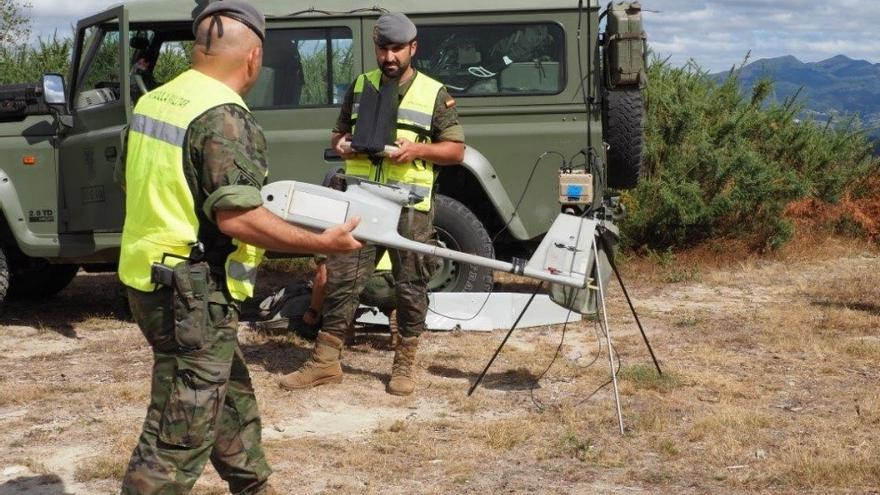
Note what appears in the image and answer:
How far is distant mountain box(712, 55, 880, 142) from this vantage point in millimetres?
11445

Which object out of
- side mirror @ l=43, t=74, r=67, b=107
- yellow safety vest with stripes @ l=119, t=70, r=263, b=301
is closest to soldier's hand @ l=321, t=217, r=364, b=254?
yellow safety vest with stripes @ l=119, t=70, r=263, b=301

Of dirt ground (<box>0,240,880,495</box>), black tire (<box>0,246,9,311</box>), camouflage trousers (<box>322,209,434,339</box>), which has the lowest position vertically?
dirt ground (<box>0,240,880,495</box>)

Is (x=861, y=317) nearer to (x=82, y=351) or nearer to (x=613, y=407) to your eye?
(x=613, y=407)

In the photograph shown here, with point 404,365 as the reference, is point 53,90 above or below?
above

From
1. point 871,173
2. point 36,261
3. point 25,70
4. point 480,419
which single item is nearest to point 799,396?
point 480,419

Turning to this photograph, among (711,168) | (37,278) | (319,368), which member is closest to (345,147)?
(319,368)

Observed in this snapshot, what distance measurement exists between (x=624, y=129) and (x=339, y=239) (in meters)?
4.55

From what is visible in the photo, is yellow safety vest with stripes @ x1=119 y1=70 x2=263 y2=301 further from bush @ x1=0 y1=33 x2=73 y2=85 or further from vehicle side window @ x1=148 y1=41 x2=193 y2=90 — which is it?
bush @ x1=0 y1=33 x2=73 y2=85

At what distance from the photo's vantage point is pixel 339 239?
10.6 feet

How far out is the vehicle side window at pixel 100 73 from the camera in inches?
285

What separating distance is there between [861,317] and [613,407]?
277cm

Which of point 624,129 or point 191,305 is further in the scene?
point 624,129

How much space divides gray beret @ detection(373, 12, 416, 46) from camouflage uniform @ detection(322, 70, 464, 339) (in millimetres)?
275

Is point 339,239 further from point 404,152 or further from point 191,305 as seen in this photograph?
point 404,152
